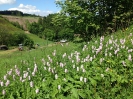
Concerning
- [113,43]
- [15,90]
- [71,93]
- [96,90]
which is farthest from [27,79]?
[113,43]

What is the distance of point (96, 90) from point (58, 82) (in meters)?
0.82

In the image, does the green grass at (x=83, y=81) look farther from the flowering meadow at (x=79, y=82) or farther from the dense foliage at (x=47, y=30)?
the dense foliage at (x=47, y=30)

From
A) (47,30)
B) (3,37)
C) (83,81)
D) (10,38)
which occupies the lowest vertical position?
(10,38)

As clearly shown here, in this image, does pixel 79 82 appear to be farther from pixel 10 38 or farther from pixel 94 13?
pixel 10 38

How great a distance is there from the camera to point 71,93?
4613 millimetres

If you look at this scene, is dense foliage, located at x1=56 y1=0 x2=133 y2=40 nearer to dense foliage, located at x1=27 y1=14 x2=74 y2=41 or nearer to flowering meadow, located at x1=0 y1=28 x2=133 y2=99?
flowering meadow, located at x1=0 y1=28 x2=133 y2=99

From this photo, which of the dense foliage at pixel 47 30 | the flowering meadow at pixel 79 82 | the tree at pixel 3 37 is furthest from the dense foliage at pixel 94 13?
the tree at pixel 3 37

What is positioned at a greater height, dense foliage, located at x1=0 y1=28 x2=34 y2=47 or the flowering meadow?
the flowering meadow

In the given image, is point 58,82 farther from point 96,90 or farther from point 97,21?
point 97,21

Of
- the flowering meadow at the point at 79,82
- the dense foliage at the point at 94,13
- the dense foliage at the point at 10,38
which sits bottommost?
the dense foliage at the point at 10,38

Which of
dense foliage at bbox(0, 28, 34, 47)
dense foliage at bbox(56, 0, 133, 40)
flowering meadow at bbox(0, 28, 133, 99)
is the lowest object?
dense foliage at bbox(0, 28, 34, 47)

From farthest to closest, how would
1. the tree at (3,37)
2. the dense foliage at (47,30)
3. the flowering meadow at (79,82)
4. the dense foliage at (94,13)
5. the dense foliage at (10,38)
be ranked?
the dense foliage at (47,30) → the dense foliage at (10,38) → the tree at (3,37) → the dense foliage at (94,13) → the flowering meadow at (79,82)

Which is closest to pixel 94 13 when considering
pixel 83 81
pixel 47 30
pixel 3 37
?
pixel 83 81

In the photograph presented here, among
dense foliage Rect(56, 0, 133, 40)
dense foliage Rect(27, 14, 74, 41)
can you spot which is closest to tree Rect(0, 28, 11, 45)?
dense foliage Rect(27, 14, 74, 41)
